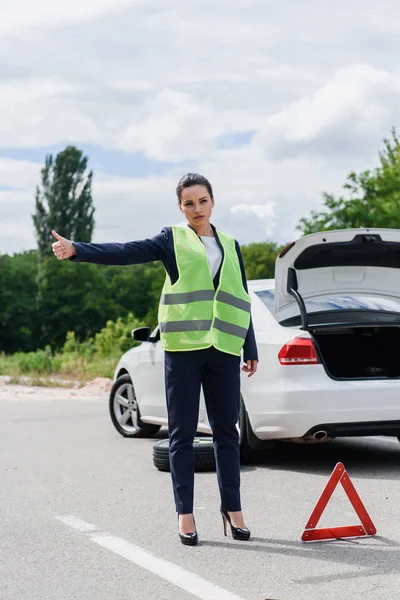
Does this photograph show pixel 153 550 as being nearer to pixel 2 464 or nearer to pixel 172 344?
pixel 172 344

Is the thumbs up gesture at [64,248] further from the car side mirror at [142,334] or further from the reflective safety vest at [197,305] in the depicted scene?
the car side mirror at [142,334]

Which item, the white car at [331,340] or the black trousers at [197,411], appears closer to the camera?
the black trousers at [197,411]

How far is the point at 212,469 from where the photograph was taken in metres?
8.95

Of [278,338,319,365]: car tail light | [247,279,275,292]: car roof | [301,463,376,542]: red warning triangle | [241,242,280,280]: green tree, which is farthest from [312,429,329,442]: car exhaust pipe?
[241,242,280,280]: green tree

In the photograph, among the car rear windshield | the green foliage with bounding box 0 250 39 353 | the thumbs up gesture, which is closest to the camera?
the thumbs up gesture

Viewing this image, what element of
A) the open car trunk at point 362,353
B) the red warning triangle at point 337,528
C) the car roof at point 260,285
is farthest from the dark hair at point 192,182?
the open car trunk at point 362,353

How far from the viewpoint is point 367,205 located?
122 feet

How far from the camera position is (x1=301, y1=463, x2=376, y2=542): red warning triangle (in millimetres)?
6027

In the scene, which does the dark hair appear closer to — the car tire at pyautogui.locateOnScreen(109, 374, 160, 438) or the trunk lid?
the trunk lid

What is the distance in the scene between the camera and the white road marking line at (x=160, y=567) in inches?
192

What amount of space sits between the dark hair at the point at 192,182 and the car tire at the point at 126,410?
5.31 metres

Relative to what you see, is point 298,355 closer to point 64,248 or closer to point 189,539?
point 189,539

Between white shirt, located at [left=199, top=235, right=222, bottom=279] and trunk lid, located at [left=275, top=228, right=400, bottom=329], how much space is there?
8.73ft

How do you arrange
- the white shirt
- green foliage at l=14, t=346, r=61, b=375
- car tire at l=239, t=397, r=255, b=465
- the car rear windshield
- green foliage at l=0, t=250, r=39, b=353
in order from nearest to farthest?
the white shirt → car tire at l=239, t=397, r=255, b=465 → the car rear windshield → green foliage at l=14, t=346, r=61, b=375 → green foliage at l=0, t=250, r=39, b=353
